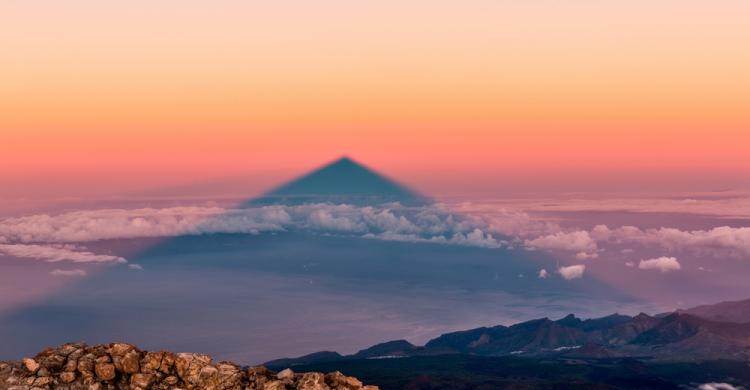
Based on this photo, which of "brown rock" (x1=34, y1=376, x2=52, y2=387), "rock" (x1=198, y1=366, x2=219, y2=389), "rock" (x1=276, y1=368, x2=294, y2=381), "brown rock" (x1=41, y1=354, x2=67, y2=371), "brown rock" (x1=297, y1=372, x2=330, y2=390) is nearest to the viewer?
"brown rock" (x1=34, y1=376, x2=52, y2=387)

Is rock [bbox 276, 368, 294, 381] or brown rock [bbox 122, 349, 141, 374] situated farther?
rock [bbox 276, 368, 294, 381]

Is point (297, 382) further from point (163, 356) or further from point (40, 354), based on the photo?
point (40, 354)

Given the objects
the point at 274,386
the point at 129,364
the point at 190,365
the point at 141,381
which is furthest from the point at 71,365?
the point at 274,386

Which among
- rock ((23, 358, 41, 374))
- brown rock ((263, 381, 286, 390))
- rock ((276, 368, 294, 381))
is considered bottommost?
brown rock ((263, 381, 286, 390))

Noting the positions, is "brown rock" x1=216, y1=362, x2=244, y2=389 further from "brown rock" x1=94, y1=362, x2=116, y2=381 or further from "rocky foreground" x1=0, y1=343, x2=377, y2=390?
"brown rock" x1=94, y1=362, x2=116, y2=381

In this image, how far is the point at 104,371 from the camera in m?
53.3

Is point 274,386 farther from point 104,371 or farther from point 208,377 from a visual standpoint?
point 104,371

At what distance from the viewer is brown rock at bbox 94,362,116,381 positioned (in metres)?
53.3

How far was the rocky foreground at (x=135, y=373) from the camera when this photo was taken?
53031 mm

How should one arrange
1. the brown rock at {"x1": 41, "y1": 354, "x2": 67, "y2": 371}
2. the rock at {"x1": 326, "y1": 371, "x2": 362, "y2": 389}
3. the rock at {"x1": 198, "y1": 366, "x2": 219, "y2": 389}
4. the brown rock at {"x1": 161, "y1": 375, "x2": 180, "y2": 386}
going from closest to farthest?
the brown rock at {"x1": 41, "y1": 354, "x2": 67, "y2": 371} < the brown rock at {"x1": 161, "y1": 375, "x2": 180, "y2": 386} < the rock at {"x1": 198, "y1": 366, "x2": 219, "y2": 389} < the rock at {"x1": 326, "y1": 371, "x2": 362, "y2": 389}

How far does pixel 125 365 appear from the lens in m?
54.1

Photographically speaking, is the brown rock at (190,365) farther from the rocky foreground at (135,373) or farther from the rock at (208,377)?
the rock at (208,377)

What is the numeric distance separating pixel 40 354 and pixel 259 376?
529 inches

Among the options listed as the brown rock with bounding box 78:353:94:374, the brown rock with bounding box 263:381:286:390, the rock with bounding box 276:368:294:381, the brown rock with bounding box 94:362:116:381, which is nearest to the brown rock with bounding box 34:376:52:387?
the brown rock with bounding box 78:353:94:374
